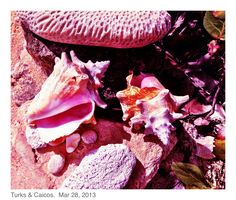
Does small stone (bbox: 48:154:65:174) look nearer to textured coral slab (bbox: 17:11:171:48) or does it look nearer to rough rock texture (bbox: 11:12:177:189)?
rough rock texture (bbox: 11:12:177:189)

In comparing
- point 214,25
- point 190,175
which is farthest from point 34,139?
point 214,25

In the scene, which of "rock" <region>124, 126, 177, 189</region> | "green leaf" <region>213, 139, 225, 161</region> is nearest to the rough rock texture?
"rock" <region>124, 126, 177, 189</region>

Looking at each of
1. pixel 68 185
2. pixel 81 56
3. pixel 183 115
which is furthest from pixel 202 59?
pixel 68 185

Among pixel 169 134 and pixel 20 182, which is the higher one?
pixel 169 134

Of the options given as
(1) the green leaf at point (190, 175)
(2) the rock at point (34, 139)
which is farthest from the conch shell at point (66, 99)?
(1) the green leaf at point (190, 175)
